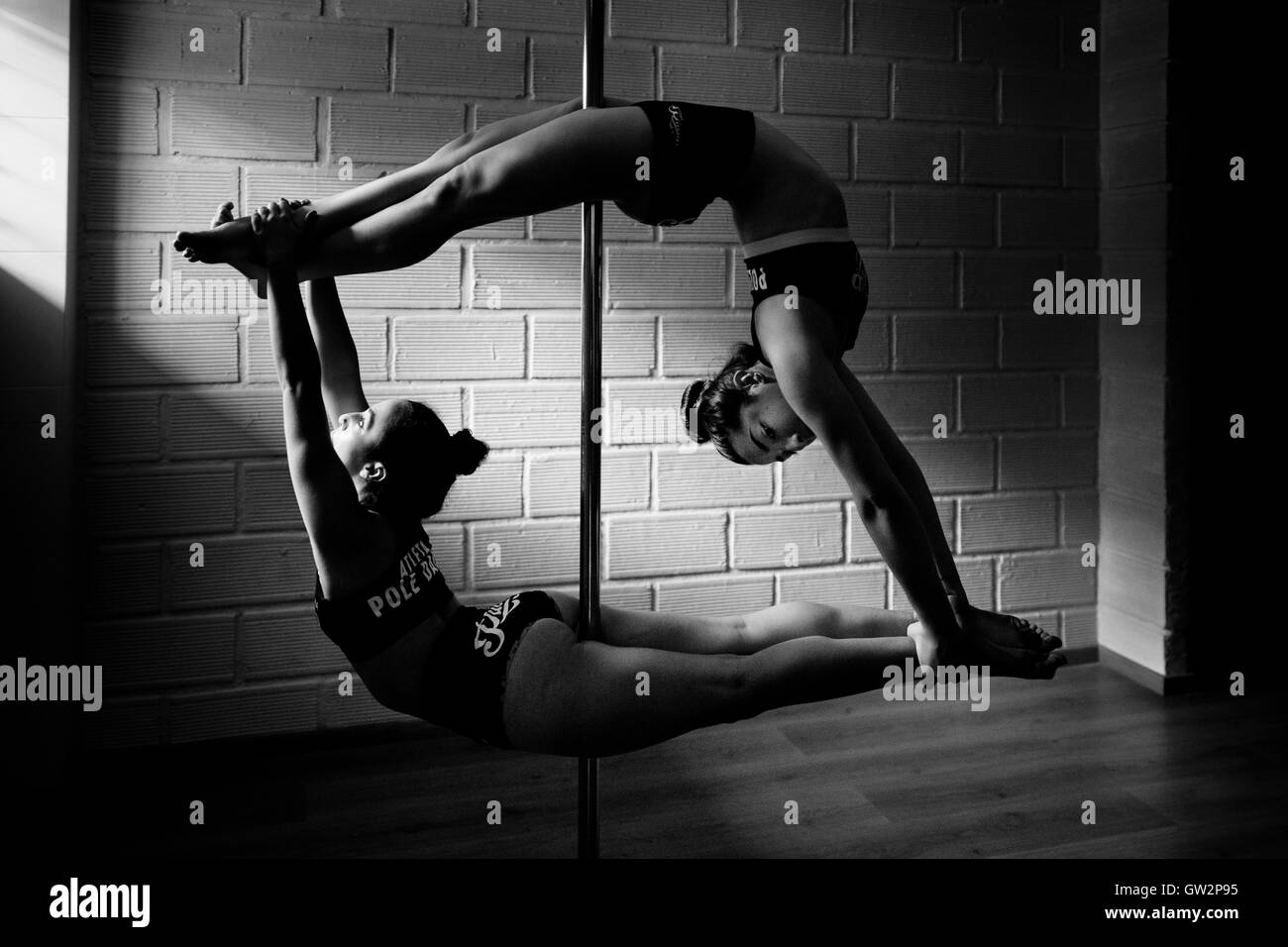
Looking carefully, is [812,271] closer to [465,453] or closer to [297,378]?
[465,453]

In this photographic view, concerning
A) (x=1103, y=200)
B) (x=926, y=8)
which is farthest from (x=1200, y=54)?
(x=926, y=8)

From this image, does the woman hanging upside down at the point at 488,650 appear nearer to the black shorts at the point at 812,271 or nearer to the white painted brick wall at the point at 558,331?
the black shorts at the point at 812,271

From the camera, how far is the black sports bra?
1250 mm

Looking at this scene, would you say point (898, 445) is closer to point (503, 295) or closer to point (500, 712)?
point (500, 712)

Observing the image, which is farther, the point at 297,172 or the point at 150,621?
the point at 150,621

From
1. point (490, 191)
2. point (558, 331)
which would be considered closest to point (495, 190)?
point (490, 191)

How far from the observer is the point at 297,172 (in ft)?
7.02

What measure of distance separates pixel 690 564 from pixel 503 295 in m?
0.82

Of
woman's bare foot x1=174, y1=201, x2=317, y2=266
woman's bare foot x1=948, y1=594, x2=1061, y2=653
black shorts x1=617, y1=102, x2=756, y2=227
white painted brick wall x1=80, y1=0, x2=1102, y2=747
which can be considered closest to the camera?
woman's bare foot x1=174, y1=201, x2=317, y2=266

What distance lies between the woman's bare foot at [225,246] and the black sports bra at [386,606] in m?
0.36

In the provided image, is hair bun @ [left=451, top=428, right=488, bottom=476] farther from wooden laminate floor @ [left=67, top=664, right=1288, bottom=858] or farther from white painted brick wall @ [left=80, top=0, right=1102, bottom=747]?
wooden laminate floor @ [left=67, top=664, right=1288, bottom=858]

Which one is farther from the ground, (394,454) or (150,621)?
(394,454)

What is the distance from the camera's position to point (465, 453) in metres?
1.37

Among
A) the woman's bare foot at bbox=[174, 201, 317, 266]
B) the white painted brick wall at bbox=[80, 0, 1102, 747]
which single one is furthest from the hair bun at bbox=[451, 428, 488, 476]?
the white painted brick wall at bbox=[80, 0, 1102, 747]
